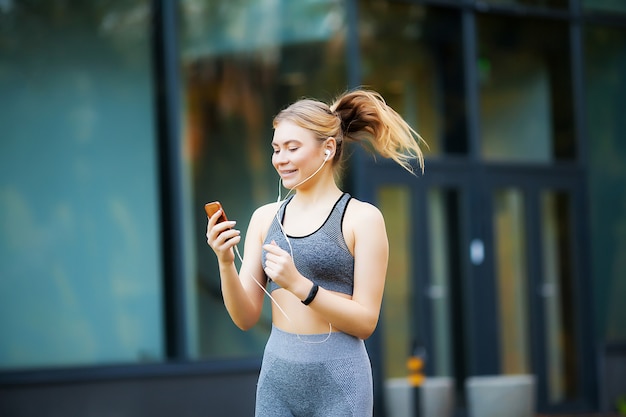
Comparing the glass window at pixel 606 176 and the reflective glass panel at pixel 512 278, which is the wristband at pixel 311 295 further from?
the glass window at pixel 606 176

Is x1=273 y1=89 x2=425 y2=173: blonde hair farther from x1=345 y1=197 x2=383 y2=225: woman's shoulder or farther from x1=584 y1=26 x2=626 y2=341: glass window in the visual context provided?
x1=584 y1=26 x2=626 y2=341: glass window

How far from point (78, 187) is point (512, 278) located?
463cm

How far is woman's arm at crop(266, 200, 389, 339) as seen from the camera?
3.24m

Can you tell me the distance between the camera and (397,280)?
33.4 ft

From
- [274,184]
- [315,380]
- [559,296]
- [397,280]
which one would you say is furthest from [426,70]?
[315,380]

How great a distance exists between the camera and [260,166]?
29.8 feet

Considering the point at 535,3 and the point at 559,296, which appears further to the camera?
the point at 559,296

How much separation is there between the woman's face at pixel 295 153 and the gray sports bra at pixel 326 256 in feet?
0.53

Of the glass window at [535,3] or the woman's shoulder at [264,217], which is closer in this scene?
the woman's shoulder at [264,217]

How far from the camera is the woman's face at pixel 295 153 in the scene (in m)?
3.41

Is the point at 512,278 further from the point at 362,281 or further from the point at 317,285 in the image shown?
the point at 317,285

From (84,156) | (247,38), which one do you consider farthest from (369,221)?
(247,38)

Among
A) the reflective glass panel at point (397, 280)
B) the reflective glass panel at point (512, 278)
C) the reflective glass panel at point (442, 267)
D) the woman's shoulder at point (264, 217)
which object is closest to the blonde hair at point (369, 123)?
the woman's shoulder at point (264, 217)

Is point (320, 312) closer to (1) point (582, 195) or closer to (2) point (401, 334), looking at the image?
(2) point (401, 334)
